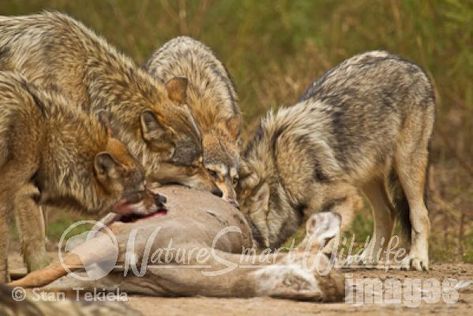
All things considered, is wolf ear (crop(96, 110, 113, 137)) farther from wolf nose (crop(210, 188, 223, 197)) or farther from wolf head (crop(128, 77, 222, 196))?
wolf nose (crop(210, 188, 223, 197))

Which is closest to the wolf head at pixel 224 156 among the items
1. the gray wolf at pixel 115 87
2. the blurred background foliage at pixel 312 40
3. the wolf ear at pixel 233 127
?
the wolf ear at pixel 233 127

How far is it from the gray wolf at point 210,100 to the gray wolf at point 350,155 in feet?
0.96

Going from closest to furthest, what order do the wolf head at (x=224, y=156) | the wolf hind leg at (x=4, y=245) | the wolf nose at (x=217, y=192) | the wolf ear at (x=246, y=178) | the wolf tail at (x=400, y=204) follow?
the wolf hind leg at (x=4, y=245) → the wolf nose at (x=217, y=192) → the wolf head at (x=224, y=156) → the wolf ear at (x=246, y=178) → the wolf tail at (x=400, y=204)

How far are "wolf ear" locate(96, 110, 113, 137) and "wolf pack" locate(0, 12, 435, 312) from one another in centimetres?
2

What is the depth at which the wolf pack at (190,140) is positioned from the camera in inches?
341

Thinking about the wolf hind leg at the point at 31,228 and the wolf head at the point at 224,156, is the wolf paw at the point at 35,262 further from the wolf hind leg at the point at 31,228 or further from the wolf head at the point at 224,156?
the wolf head at the point at 224,156

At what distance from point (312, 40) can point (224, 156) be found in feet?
21.2

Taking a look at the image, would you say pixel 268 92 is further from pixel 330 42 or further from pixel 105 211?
pixel 105 211

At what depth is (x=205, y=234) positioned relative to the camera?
27.0 feet

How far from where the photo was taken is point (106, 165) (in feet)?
28.5

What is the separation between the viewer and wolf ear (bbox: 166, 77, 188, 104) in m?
10.0

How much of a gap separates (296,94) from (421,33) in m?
1.76

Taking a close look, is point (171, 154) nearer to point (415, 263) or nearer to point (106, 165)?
point (106, 165)

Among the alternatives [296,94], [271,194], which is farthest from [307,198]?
[296,94]
